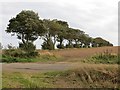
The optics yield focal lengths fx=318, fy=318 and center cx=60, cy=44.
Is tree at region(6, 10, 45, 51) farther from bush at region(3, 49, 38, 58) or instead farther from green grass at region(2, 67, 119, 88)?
green grass at region(2, 67, 119, 88)

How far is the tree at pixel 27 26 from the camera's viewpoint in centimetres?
3975

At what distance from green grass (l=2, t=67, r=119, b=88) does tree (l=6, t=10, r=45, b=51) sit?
1131 inches

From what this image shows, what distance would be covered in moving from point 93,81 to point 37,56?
18.2 meters

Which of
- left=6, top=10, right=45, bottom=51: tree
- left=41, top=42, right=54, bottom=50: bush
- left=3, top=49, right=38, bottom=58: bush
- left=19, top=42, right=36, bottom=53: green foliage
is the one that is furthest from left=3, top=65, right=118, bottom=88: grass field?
left=41, top=42, right=54, bottom=50: bush

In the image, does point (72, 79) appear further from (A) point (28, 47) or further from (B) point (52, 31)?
(B) point (52, 31)

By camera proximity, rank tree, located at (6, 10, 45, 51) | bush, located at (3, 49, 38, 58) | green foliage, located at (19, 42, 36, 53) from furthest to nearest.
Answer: tree, located at (6, 10, 45, 51) → green foliage, located at (19, 42, 36, 53) → bush, located at (3, 49, 38, 58)

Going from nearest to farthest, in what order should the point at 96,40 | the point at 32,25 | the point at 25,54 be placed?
the point at 25,54
the point at 32,25
the point at 96,40

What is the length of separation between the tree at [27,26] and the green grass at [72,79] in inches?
1131

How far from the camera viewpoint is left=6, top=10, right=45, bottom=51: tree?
130 ft

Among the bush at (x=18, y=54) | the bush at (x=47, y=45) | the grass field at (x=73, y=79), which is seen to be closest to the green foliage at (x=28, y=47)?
the bush at (x=18, y=54)

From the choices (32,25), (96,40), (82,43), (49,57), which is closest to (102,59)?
(49,57)

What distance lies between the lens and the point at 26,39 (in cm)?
4053

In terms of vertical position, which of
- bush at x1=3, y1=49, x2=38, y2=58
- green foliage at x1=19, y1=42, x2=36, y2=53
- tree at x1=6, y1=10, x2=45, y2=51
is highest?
tree at x1=6, y1=10, x2=45, y2=51

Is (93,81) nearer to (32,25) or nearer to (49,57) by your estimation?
(49,57)
